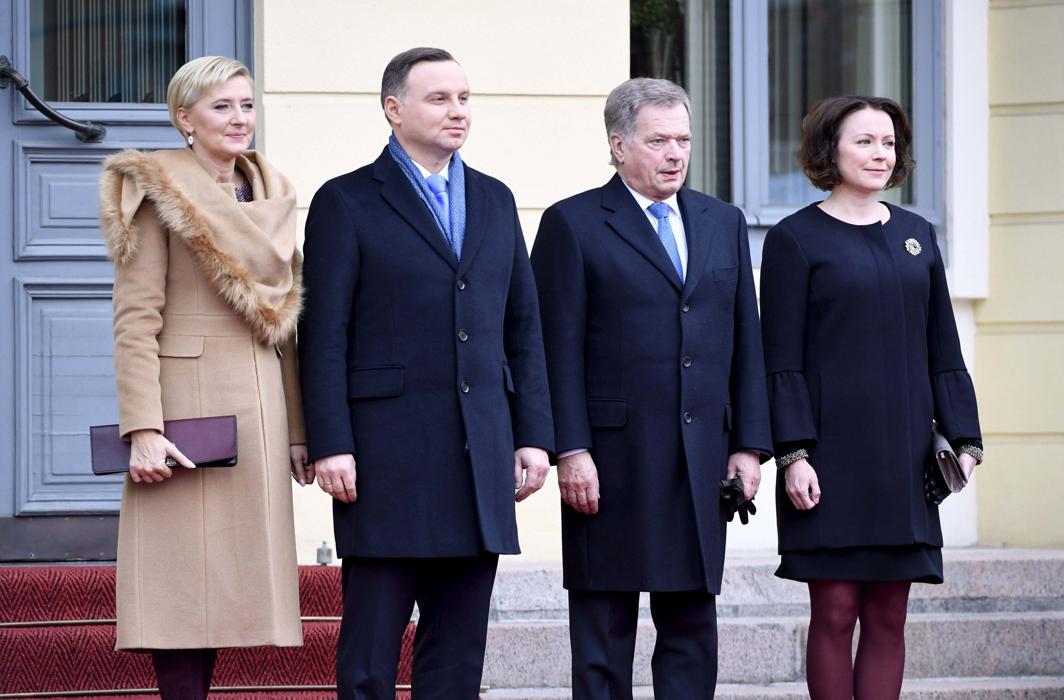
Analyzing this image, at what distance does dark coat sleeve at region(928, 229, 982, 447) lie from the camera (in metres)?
4.64

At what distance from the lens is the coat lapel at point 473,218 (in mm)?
4188

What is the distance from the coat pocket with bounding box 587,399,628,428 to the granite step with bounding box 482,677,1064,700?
1.36 meters

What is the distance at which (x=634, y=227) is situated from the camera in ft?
14.7

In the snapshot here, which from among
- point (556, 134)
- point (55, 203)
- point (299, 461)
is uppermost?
point (556, 134)

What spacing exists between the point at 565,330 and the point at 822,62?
3060 mm

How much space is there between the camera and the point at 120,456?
4.03 m

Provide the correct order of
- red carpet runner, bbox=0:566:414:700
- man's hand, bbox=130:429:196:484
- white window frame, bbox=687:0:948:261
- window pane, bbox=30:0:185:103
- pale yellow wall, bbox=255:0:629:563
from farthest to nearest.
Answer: white window frame, bbox=687:0:948:261 → window pane, bbox=30:0:185:103 → pale yellow wall, bbox=255:0:629:563 → red carpet runner, bbox=0:566:414:700 → man's hand, bbox=130:429:196:484

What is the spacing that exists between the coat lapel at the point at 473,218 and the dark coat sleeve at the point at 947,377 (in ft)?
4.28

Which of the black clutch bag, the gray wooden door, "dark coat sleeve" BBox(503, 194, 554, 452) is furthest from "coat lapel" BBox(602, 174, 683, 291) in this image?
the gray wooden door

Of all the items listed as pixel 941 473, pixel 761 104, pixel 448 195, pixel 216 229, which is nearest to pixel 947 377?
pixel 941 473

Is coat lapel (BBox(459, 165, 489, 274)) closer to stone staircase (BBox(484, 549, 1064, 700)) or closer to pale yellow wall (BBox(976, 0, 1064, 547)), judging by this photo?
stone staircase (BBox(484, 549, 1064, 700))

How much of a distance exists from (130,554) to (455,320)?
958 mm

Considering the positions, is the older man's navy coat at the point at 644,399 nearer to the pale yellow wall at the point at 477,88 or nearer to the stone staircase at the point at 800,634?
the stone staircase at the point at 800,634

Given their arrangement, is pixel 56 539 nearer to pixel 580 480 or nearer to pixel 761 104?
pixel 580 480
